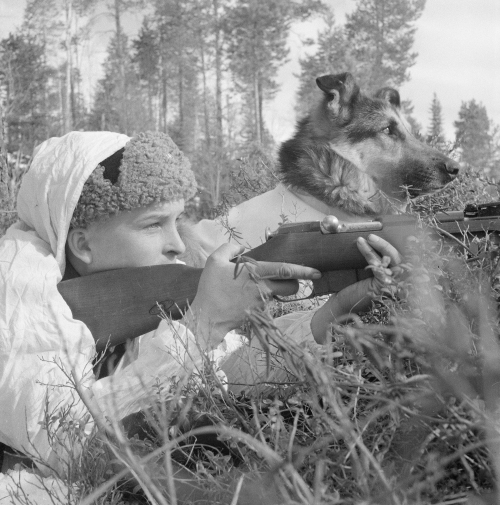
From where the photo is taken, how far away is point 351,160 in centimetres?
642

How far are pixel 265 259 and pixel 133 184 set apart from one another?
0.91m

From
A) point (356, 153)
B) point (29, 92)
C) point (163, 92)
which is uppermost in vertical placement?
point (356, 153)

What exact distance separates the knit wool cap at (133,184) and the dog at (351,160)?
220cm

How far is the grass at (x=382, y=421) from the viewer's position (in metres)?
1.28

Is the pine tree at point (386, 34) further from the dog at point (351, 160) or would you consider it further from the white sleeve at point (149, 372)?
the white sleeve at point (149, 372)

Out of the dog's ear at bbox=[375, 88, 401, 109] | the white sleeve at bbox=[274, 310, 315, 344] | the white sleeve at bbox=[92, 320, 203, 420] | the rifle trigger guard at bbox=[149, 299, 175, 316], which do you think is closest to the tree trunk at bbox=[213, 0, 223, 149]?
the dog's ear at bbox=[375, 88, 401, 109]

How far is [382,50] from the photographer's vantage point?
3694 cm

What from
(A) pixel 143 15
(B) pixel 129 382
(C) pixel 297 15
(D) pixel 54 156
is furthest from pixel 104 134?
(A) pixel 143 15

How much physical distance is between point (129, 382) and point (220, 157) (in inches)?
968

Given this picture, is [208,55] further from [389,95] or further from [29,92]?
[389,95]

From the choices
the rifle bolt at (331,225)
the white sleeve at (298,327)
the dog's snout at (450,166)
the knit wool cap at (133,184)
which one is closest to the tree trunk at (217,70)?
the dog's snout at (450,166)

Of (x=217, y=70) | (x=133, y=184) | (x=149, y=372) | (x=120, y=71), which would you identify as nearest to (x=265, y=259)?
(x=149, y=372)

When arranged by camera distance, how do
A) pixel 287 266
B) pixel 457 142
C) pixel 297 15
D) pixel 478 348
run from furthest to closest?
pixel 297 15 < pixel 457 142 < pixel 287 266 < pixel 478 348

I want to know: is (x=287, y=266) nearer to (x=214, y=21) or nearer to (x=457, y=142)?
(x=457, y=142)
